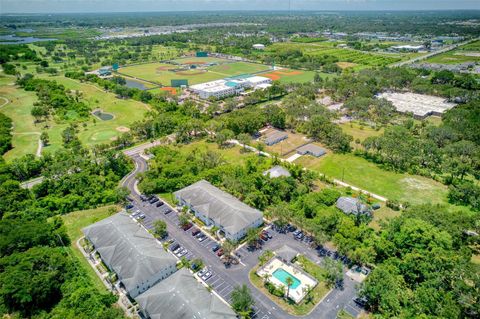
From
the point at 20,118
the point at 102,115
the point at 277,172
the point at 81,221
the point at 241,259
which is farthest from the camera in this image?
the point at 102,115

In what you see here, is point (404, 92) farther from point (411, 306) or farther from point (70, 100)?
point (70, 100)

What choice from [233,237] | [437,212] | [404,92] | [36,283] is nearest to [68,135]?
[36,283]

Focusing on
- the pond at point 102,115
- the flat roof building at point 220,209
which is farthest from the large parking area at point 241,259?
the pond at point 102,115

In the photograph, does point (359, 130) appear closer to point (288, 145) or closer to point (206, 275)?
point (288, 145)

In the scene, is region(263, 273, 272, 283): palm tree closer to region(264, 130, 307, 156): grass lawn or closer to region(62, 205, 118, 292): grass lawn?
region(62, 205, 118, 292): grass lawn

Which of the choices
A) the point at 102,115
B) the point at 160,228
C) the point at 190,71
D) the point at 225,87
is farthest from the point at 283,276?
the point at 190,71
